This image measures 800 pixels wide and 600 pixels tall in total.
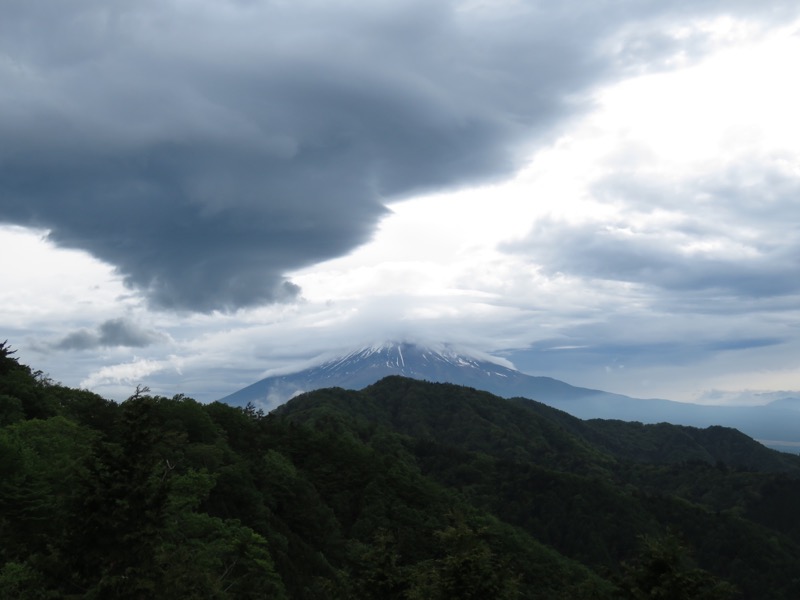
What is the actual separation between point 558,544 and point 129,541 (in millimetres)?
141376

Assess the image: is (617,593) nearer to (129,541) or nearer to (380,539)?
(380,539)

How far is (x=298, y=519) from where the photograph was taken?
74.4 meters

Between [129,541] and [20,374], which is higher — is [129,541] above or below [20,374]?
below

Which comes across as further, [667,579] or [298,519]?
[298,519]

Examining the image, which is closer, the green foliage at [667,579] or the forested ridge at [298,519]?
the green foliage at [667,579]

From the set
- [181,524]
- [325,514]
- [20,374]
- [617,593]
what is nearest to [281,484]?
[325,514]

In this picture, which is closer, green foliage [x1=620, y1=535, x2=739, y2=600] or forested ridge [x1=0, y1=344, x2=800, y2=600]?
green foliage [x1=620, y1=535, x2=739, y2=600]

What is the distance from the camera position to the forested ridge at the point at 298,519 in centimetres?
2148

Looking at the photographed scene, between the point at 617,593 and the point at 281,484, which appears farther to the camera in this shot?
the point at 281,484

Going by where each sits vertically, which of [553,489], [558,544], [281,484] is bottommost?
[558,544]

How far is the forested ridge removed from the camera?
2148cm

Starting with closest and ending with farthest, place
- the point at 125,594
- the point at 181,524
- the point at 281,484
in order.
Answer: the point at 125,594 < the point at 181,524 < the point at 281,484

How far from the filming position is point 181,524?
4012 cm

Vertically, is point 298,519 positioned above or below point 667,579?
below
